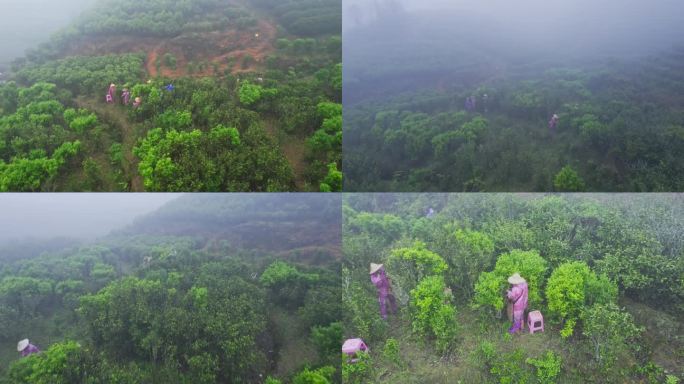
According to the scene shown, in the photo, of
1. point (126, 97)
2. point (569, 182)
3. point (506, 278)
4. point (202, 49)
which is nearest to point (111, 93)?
point (126, 97)

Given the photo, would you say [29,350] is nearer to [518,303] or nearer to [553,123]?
[518,303]

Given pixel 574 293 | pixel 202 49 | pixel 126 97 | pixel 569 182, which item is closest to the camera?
pixel 574 293

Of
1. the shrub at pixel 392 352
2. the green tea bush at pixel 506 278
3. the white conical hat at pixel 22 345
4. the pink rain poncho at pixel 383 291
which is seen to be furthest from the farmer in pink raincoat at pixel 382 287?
the white conical hat at pixel 22 345

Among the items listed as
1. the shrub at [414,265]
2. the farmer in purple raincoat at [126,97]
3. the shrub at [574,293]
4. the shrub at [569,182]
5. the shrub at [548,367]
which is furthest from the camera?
the farmer in purple raincoat at [126,97]

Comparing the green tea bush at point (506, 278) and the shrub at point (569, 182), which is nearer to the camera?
the green tea bush at point (506, 278)

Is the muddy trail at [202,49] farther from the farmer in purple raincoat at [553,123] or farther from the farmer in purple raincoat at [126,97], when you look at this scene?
the farmer in purple raincoat at [553,123]

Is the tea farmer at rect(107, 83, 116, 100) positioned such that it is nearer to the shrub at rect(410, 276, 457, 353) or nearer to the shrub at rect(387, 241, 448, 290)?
the shrub at rect(387, 241, 448, 290)

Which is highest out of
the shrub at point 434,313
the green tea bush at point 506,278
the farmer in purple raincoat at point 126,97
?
the farmer in purple raincoat at point 126,97
